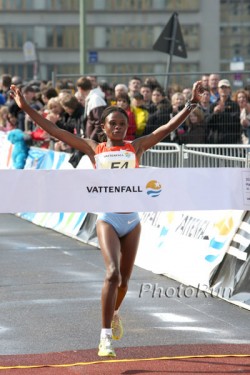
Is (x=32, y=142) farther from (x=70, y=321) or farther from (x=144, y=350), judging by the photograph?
(x=144, y=350)

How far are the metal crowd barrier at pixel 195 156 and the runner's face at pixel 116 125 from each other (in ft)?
11.6

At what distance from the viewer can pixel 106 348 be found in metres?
8.57

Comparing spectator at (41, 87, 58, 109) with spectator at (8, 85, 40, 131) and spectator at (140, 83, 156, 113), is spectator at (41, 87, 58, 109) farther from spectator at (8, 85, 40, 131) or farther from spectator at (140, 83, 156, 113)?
spectator at (140, 83, 156, 113)

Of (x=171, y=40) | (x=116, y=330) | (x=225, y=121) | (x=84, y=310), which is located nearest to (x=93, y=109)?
(x=225, y=121)

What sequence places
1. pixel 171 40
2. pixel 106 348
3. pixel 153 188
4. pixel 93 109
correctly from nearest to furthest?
1. pixel 106 348
2. pixel 153 188
3. pixel 93 109
4. pixel 171 40

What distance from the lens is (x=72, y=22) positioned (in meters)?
88.5

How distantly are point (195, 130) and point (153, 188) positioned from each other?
27.0ft

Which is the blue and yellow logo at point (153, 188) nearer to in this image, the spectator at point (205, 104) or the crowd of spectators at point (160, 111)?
the crowd of spectators at point (160, 111)

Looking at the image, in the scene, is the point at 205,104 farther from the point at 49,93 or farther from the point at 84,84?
the point at 49,93

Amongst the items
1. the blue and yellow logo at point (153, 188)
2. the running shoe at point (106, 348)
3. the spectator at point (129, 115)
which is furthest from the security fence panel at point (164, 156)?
the running shoe at point (106, 348)

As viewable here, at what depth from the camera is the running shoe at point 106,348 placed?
855 cm

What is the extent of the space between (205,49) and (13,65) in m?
14.1

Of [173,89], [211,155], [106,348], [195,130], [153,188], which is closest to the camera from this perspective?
[106,348]

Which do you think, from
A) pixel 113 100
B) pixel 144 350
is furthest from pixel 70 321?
pixel 113 100
